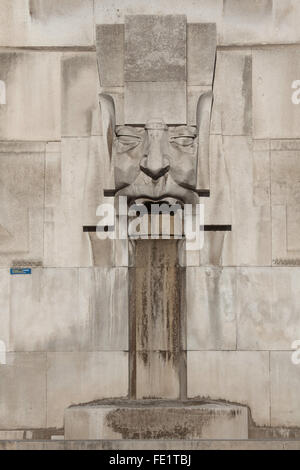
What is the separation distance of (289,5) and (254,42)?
0.81 m

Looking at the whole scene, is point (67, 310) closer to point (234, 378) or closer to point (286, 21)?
point (234, 378)

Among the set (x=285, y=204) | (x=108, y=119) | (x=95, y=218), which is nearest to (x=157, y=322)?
(x=95, y=218)

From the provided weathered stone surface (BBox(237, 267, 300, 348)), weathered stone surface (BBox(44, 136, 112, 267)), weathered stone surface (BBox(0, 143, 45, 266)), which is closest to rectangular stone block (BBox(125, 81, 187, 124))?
weathered stone surface (BBox(44, 136, 112, 267))

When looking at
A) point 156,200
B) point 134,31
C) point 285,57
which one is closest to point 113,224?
point 156,200

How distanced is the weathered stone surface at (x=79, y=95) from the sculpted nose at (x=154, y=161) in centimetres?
99

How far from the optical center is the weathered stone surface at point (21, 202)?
41.5ft

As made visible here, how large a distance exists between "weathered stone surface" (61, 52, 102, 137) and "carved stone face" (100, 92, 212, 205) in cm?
28

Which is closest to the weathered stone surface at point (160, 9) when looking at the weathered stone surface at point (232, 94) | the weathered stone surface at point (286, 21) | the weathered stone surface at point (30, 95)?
the weathered stone surface at point (232, 94)

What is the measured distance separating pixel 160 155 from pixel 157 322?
2.55 metres

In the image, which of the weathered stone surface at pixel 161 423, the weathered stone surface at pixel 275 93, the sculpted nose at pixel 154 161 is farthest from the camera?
Result: the weathered stone surface at pixel 275 93

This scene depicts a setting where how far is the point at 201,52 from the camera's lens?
12.6 metres

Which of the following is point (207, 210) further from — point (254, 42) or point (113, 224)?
point (254, 42)

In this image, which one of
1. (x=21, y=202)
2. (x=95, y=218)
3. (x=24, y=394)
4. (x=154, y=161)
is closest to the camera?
(x=154, y=161)

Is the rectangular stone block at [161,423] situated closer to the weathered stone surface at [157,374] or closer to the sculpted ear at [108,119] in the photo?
the weathered stone surface at [157,374]
